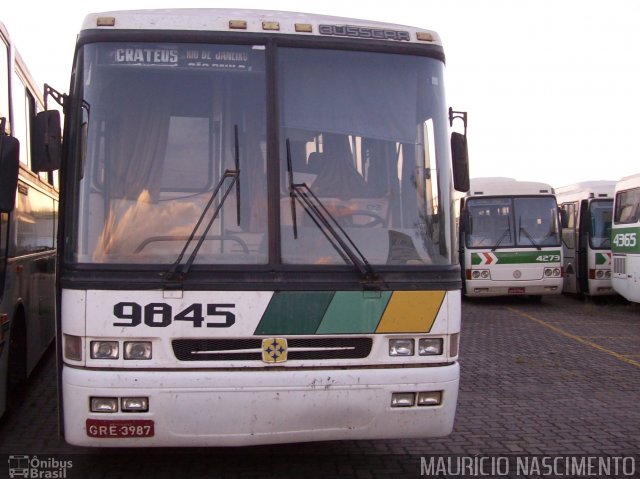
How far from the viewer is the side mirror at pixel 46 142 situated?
5328mm

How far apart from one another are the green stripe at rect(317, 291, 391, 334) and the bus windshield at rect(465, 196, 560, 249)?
14.2 m

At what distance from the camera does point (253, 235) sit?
5207mm

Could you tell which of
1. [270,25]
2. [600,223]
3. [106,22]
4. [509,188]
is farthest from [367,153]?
→ [600,223]

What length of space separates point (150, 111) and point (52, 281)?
17.2 feet

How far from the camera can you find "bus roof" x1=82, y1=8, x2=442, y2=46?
5.41m

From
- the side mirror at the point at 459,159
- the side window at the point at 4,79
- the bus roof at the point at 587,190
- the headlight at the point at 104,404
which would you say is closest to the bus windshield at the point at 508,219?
the bus roof at the point at 587,190

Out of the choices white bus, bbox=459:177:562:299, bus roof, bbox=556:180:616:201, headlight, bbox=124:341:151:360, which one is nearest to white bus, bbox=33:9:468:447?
headlight, bbox=124:341:151:360

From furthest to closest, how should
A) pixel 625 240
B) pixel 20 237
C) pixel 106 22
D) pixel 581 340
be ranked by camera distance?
1. pixel 625 240
2. pixel 581 340
3. pixel 20 237
4. pixel 106 22

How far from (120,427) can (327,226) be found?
5.88 ft

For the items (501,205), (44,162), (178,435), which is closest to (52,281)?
(44,162)

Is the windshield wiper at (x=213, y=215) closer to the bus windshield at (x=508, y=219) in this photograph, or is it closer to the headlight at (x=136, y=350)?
the headlight at (x=136, y=350)

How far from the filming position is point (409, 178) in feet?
18.4

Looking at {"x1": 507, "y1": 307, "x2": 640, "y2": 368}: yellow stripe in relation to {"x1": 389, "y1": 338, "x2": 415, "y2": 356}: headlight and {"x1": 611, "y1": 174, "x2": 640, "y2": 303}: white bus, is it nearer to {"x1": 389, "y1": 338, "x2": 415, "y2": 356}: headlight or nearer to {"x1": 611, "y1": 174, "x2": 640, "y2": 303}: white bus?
{"x1": 611, "y1": 174, "x2": 640, "y2": 303}: white bus

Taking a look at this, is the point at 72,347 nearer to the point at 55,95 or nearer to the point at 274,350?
the point at 274,350
